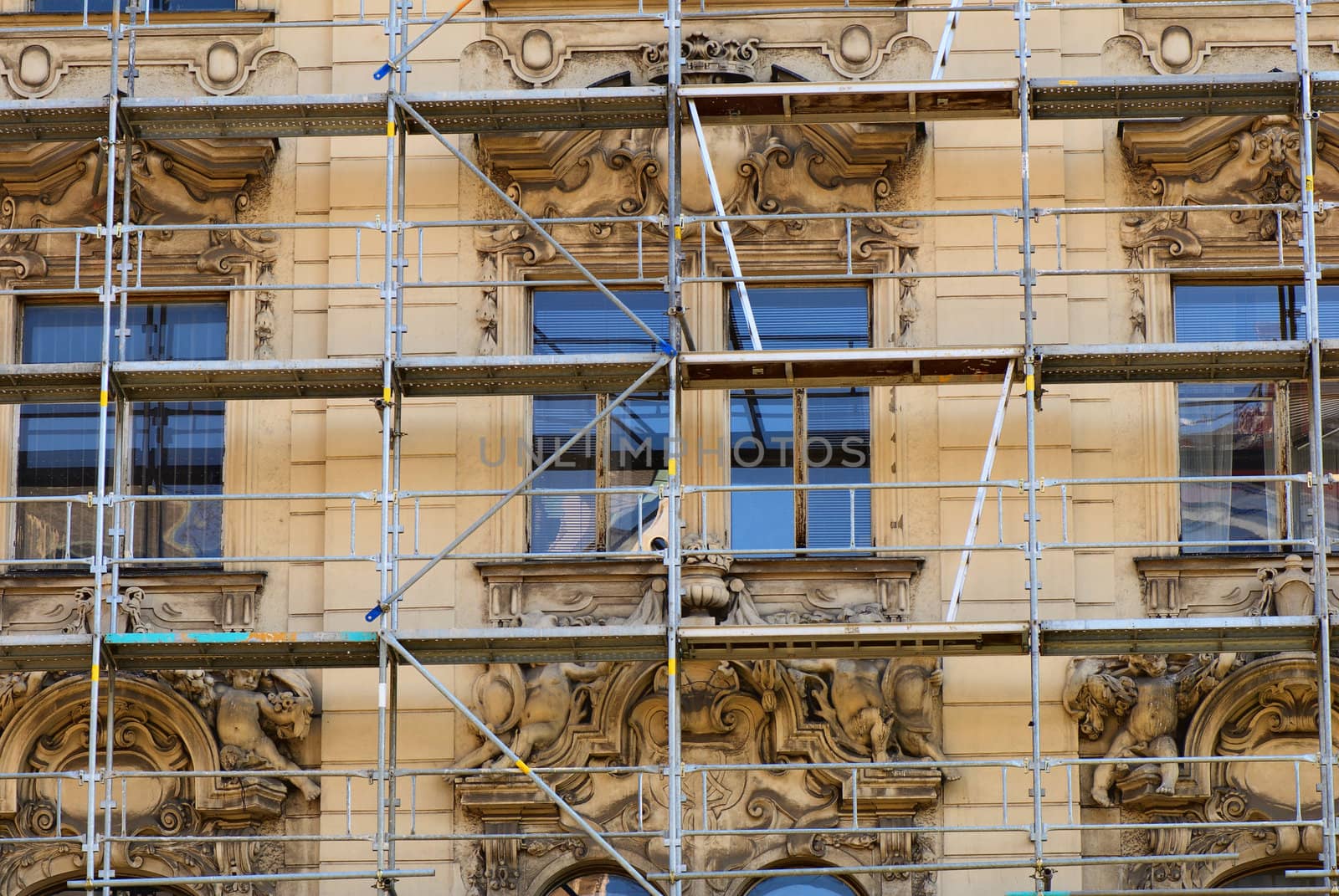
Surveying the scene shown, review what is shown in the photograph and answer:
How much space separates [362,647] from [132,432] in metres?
2.88

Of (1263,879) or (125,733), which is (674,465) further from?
(1263,879)

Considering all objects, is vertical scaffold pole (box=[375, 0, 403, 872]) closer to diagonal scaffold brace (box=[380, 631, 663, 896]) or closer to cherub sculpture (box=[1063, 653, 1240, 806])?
diagonal scaffold brace (box=[380, 631, 663, 896])

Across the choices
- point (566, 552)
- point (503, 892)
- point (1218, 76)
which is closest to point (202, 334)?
point (566, 552)

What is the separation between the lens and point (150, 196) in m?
17.4

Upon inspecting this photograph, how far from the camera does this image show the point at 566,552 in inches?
645

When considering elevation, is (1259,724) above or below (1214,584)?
below

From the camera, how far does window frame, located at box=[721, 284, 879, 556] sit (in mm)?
16828

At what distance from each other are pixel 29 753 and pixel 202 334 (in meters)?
3.21

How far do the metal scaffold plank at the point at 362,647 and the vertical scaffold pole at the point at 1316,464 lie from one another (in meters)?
4.16

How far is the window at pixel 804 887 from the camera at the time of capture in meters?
16.3

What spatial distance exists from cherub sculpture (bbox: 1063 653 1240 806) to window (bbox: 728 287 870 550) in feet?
6.17

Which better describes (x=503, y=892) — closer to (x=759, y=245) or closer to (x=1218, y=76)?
(x=759, y=245)

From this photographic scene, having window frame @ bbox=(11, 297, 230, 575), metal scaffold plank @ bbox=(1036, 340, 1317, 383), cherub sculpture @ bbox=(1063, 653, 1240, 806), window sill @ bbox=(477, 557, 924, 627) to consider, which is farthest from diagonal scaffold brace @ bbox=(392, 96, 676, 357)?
cherub sculpture @ bbox=(1063, 653, 1240, 806)

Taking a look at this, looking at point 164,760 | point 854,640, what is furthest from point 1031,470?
point 164,760
